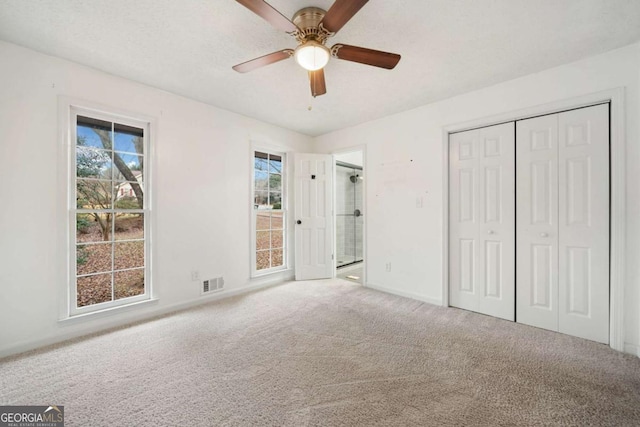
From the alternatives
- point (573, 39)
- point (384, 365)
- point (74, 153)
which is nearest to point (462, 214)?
point (573, 39)

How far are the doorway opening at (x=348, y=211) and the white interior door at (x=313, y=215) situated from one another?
1.06 m

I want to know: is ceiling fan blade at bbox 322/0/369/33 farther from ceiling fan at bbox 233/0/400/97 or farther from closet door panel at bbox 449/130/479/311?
closet door panel at bbox 449/130/479/311

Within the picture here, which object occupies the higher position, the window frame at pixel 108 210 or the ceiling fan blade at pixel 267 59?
the ceiling fan blade at pixel 267 59

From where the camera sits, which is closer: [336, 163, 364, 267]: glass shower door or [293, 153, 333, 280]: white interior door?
[293, 153, 333, 280]: white interior door

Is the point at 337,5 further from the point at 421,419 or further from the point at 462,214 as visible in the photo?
the point at 462,214

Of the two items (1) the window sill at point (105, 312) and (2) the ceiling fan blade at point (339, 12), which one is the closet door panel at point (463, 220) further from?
(1) the window sill at point (105, 312)

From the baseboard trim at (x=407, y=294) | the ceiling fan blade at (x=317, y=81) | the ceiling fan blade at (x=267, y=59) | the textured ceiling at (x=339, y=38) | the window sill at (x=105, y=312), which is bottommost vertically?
the baseboard trim at (x=407, y=294)

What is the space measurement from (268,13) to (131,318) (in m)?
3.03

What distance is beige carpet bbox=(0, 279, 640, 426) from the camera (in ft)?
4.72

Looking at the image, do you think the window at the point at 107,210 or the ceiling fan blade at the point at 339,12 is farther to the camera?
the window at the point at 107,210

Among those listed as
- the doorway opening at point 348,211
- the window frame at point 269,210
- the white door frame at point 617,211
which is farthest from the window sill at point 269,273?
the white door frame at point 617,211

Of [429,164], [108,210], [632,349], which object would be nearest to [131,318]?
[108,210]

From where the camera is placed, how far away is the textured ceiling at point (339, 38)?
1672 millimetres

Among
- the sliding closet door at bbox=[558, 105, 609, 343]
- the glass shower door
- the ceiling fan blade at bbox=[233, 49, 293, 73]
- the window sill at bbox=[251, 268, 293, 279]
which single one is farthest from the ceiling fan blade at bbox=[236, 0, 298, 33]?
the glass shower door
